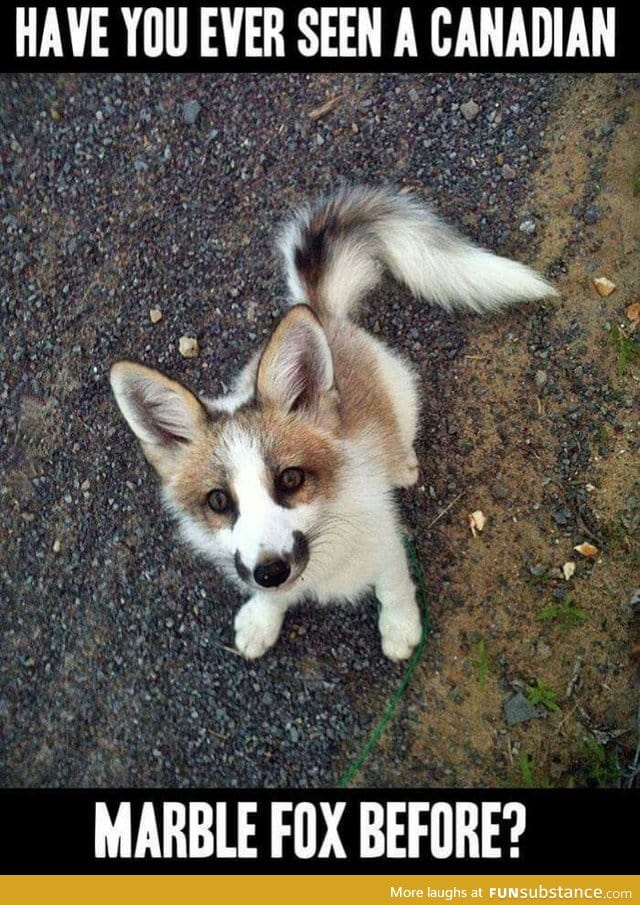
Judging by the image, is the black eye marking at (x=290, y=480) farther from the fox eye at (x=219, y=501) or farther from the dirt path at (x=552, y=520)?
the dirt path at (x=552, y=520)

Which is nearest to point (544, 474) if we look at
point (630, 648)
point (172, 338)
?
point (630, 648)

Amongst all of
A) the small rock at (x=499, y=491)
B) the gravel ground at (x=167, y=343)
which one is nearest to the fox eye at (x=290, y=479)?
the gravel ground at (x=167, y=343)

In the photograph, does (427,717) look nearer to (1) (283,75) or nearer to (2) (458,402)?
(2) (458,402)

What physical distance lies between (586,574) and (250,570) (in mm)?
1391

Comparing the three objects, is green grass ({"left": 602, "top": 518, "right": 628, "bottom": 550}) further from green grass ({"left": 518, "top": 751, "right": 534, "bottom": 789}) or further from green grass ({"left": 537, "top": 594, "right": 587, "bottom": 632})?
green grass ({"left": 518, "top": 751, "right": 534, "bottom": 789})

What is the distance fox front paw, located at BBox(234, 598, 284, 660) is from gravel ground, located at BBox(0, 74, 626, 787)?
7 cm

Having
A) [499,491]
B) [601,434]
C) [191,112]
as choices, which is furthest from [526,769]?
[191,112]

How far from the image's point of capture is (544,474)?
9.09 feet

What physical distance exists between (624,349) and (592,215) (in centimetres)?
54

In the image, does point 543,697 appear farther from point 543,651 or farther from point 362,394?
point 362,394

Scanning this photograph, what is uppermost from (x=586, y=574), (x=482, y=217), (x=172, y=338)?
(x=482, y=217)

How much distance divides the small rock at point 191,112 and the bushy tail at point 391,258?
905 mm

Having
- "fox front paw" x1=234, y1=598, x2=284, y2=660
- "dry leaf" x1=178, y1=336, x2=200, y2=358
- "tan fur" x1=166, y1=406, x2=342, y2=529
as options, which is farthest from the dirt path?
A: "dry leaf" x1=178, y1=336, x2=200, y2=358

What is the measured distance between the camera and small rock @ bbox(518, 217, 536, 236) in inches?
114
